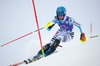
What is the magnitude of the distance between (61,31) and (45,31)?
17 cm

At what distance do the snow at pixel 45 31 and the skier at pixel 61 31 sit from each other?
0.12 ft

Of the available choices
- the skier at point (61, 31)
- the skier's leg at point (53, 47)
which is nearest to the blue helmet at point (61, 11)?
the skier at point (61, 31)

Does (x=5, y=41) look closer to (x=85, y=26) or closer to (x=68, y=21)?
(x=68, y=21)

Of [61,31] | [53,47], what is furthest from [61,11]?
[53,47]

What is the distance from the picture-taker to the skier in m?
1.48

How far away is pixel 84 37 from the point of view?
1.65 m

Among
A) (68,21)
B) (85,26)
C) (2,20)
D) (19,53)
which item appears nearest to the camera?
(2,20)

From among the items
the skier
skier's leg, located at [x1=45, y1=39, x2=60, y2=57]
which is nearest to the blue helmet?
the skier

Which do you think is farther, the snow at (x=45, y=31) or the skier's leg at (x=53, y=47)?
the skier's leg at (x=53, y=47)

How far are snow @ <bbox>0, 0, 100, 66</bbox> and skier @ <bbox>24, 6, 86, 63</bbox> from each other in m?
0.04

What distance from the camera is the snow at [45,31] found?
4.33ft

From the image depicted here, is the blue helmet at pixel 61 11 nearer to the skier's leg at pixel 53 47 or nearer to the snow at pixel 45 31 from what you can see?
the snow at pixel 45 31

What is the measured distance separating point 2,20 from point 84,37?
830 mm

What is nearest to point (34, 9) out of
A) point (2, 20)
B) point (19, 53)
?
point (2, 20)
